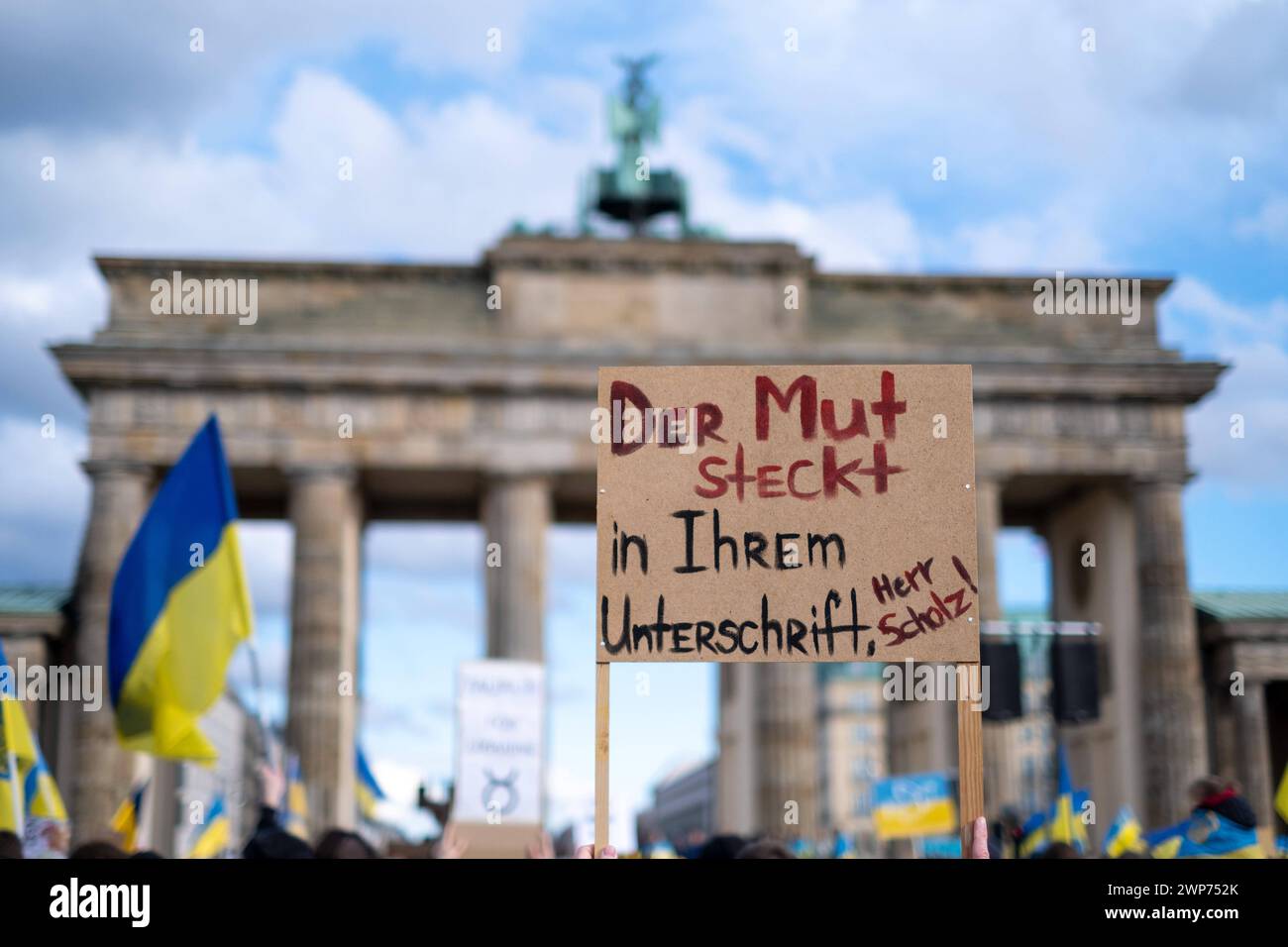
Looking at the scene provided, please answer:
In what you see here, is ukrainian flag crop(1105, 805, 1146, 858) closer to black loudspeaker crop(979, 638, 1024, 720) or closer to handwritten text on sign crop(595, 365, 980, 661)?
black loudspeaker crop(979, 638, 1024, 720)

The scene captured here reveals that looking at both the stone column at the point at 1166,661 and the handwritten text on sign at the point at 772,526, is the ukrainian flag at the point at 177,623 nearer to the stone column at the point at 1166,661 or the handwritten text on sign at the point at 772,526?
the handwritten text on sign at the point at 772,526

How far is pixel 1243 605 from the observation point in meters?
47.8

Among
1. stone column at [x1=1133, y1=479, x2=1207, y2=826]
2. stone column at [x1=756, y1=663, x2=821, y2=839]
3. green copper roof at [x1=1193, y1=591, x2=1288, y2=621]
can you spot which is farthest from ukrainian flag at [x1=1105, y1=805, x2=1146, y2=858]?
green copper roof at [x1=1193, y1=591, x2=1288, y2=621]

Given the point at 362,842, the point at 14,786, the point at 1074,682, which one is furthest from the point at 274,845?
the point at 1074,682

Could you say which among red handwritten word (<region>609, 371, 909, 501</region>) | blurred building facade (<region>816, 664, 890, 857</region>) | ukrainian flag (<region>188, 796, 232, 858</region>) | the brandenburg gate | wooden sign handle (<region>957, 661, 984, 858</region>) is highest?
the brandenburg gate

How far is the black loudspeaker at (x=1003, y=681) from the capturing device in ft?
71.6

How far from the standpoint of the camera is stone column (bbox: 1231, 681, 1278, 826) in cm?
4256

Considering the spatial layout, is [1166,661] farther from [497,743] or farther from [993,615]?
[497,743]

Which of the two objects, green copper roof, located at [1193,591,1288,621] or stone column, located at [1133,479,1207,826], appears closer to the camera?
stone column, located at [1133,479,1207,826]

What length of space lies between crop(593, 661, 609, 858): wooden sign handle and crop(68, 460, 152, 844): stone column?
36903 millimetres

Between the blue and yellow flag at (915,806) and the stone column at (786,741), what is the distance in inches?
575

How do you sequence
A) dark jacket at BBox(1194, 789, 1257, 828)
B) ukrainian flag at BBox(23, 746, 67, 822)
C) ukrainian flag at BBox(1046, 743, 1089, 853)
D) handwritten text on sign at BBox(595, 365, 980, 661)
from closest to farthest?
handwritten text on sign at BBox(595, 365, 980, 661), dark jacket at BBox(1194, 789, 1257, 828), ukrainian flag at BBox(23, 746, 67, 822), ukrainian flag at BBox(1046, 743, 1089, 853)

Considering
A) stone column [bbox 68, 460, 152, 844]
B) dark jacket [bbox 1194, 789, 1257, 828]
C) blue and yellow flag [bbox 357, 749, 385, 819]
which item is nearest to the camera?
dark jacket [bbox 1194, 789, 1257, 828]

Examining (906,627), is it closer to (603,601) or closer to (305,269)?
(603,601)
